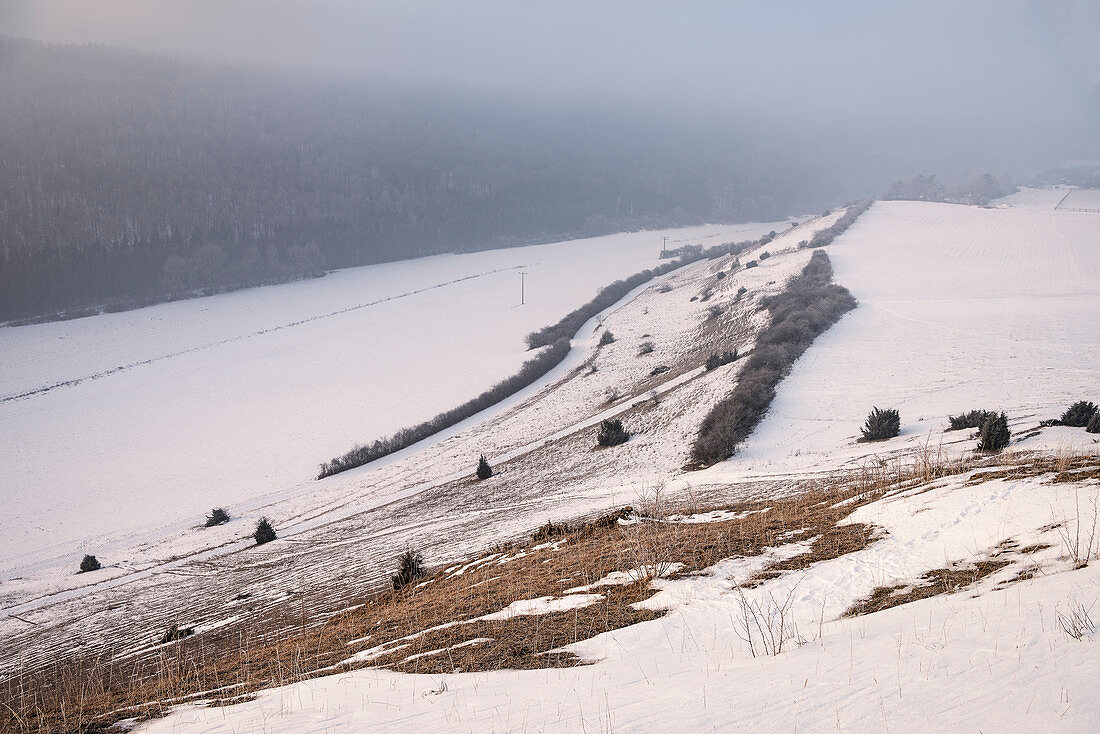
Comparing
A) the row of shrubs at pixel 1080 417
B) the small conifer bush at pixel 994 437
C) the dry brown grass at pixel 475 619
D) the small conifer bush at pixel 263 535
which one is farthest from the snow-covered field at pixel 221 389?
the row of shrubs at pixel 1080 417

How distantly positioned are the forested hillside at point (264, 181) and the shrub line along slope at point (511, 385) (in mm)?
54769

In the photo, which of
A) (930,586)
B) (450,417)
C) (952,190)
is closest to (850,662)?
(930,586)

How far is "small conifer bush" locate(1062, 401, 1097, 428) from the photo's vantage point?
13.6m

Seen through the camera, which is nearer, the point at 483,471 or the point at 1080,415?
the point at 1080,415

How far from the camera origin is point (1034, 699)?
10.3 feet

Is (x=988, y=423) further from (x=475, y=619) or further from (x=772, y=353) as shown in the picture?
(x=772, y=353)

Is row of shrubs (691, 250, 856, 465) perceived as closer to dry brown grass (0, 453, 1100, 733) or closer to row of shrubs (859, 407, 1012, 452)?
row of shrubs (859, 407, 1012, 452)

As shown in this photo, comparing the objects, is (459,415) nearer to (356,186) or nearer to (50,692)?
(50,692)

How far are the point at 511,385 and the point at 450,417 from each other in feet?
20.0

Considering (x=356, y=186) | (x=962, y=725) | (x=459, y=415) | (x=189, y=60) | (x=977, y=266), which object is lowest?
(x=459, y=415)

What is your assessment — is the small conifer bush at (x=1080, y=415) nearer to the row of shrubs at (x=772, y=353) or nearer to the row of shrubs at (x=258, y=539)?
the row of shrubs at (x=772, y=353)

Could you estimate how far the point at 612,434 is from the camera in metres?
23.7

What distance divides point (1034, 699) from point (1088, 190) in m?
146

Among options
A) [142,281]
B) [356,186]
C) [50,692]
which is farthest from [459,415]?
[356,186]
